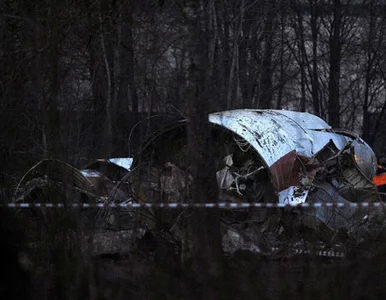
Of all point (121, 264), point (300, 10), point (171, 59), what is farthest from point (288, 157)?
point (300, 10)

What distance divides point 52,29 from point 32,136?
2.78 meters

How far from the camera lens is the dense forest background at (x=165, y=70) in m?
7.25

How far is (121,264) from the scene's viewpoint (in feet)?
23.3

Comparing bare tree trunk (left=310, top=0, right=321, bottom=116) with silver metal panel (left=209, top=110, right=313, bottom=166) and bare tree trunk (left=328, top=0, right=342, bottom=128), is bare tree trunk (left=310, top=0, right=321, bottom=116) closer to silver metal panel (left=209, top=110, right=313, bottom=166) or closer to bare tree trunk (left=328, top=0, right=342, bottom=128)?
bare tree trunk (left=328, top=0, right=342, bottom=128)

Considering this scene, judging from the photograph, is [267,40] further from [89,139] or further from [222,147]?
Answer: [222,147]

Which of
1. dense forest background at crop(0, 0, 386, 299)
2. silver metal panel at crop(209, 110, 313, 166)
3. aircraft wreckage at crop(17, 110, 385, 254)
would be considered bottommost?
aircraft wreckage at crop(17, 110, 385, 254)

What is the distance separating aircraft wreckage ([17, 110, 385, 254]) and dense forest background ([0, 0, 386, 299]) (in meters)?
0.49

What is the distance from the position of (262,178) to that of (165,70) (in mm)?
5399

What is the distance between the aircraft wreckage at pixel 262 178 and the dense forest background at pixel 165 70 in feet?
1.61

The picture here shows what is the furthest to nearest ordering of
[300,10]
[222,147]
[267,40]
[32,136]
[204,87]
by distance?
[300,10]
[267,40]
[222,147]
[32,136]
[204,87]

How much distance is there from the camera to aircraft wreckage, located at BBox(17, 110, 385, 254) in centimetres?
877

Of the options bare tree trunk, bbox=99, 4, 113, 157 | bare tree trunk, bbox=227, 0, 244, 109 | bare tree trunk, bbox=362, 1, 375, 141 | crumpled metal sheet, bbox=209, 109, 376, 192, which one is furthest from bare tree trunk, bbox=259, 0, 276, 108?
crumpled metal sheet, bbox=209, 109, 376, 192

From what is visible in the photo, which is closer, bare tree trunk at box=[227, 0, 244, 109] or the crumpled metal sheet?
the crumpled metal sheet

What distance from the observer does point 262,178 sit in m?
11.4
